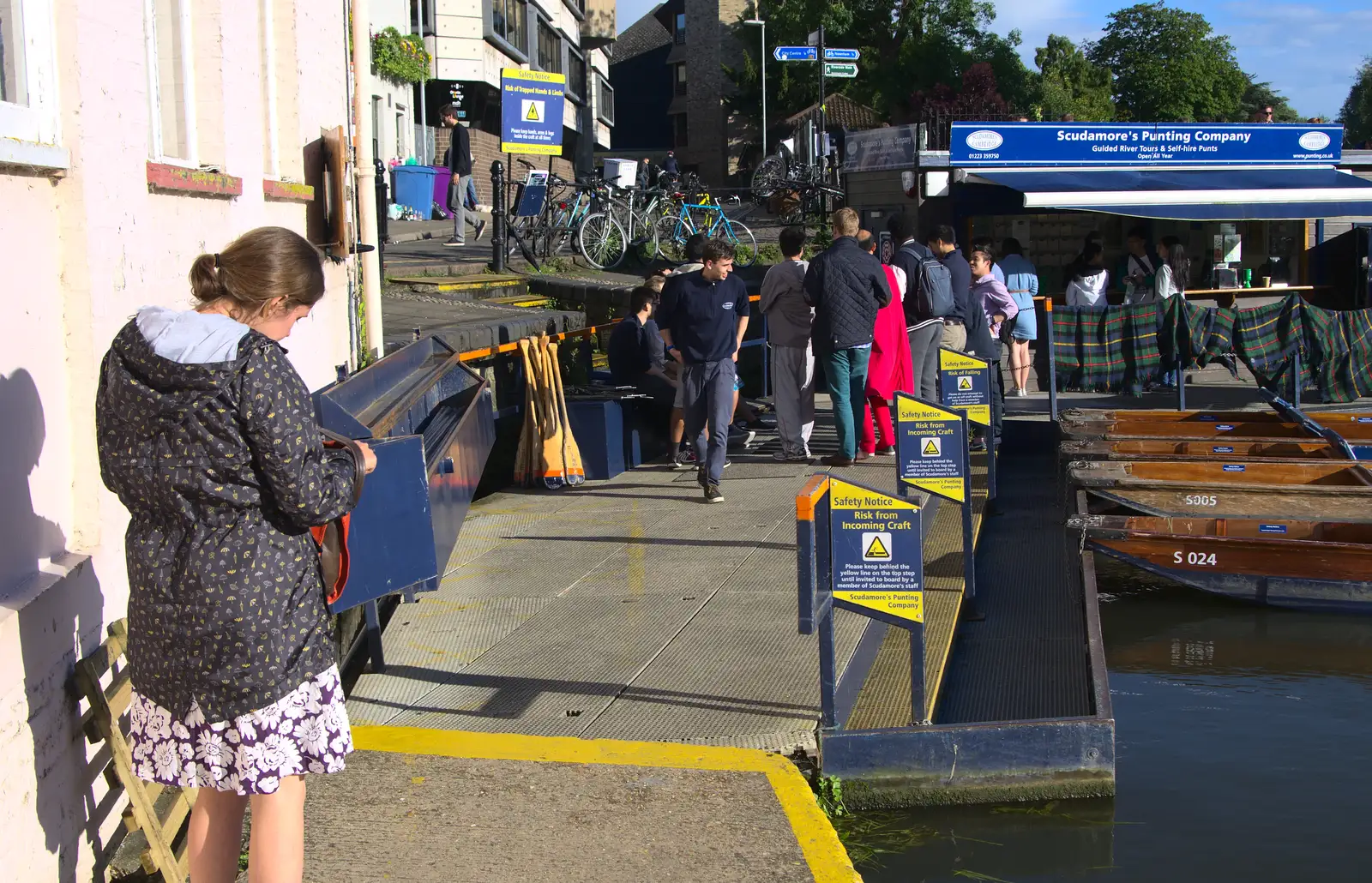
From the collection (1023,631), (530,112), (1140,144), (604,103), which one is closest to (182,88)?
(1023,631)

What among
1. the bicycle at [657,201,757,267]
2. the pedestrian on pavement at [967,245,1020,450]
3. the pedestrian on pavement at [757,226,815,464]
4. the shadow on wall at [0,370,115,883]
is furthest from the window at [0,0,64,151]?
the bicycle at [657,201,757,267]

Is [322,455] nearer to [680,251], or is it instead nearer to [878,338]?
[878,338]

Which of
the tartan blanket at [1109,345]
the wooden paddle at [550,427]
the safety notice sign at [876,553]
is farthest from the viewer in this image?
the tartan blanket at [1109,345]

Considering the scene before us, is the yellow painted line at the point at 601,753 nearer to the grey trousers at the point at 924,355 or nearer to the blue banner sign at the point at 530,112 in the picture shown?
→ the grey trousers at the point at 924,355

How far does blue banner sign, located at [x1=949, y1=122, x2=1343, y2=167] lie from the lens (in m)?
21.0

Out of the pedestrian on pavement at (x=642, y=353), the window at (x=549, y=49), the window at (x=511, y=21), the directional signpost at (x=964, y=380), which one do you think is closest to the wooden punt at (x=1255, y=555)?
the directional signpost at (x=964, y=380)

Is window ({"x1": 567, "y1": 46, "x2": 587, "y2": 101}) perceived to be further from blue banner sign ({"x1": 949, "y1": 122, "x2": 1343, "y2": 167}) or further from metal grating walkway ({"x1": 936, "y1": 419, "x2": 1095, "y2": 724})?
metal grating walkway ({"x1": 936, "y1": 419, "x2": 1095, "y2": 724})

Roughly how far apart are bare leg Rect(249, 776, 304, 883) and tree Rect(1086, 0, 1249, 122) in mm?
62430

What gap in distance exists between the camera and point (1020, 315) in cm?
1385

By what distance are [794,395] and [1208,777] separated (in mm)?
5329

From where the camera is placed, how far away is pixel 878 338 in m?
10.3

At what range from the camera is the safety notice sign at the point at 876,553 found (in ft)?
16.0

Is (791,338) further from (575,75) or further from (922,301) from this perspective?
(575,75)

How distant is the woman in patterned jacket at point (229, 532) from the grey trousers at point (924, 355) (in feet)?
26.1
